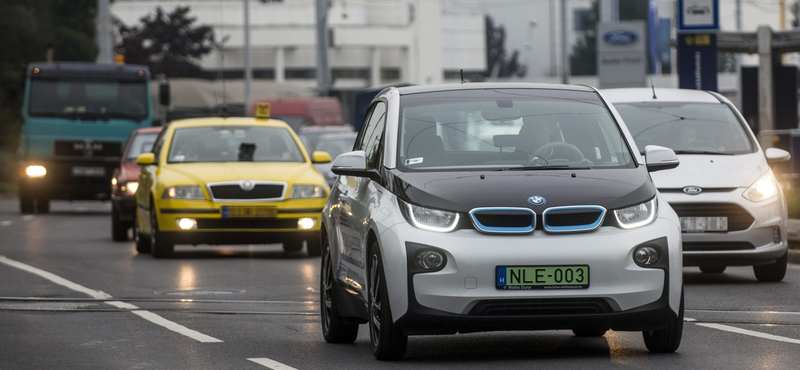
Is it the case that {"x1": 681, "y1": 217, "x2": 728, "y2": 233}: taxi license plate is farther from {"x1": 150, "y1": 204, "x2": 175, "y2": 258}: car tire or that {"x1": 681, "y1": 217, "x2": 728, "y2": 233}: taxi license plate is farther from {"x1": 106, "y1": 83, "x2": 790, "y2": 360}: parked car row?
{"x1": 150, "y1": 204, "x2": 175, "y2": 258}: car tire

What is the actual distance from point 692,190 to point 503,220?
17.8ft

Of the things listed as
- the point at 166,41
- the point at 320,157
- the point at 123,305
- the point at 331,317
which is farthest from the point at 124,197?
the point at 166,41

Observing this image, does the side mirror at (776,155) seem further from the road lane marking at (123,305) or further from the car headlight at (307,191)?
the road lane marking at (123,305)

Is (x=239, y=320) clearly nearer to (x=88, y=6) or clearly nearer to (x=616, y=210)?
(x=616, y=210)

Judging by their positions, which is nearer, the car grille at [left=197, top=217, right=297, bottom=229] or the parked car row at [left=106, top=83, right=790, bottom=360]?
the parked car row at [left=106, top=83, right=790, bottom=360]

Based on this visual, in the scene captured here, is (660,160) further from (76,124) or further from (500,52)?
(500,52)

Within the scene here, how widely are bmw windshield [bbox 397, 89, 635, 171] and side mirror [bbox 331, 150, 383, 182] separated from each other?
0.62ft

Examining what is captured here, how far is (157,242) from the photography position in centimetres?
1753

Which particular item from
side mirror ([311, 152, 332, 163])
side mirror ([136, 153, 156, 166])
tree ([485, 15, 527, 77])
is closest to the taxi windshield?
side mirror ([136, 153, 156, 166])

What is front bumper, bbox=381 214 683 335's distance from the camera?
7926 mm

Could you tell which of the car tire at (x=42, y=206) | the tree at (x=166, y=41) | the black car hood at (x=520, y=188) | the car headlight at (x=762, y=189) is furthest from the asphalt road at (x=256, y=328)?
the tree at (x=166, y=41)

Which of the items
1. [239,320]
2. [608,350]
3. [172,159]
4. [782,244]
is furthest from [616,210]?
[172,159]

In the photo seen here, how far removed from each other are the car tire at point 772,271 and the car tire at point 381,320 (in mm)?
5905

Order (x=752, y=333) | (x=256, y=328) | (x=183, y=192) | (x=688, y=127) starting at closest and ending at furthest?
(x=752, y=333)
(x=256, y=328)
(x=688, y=127)
(x=183, y=192)
